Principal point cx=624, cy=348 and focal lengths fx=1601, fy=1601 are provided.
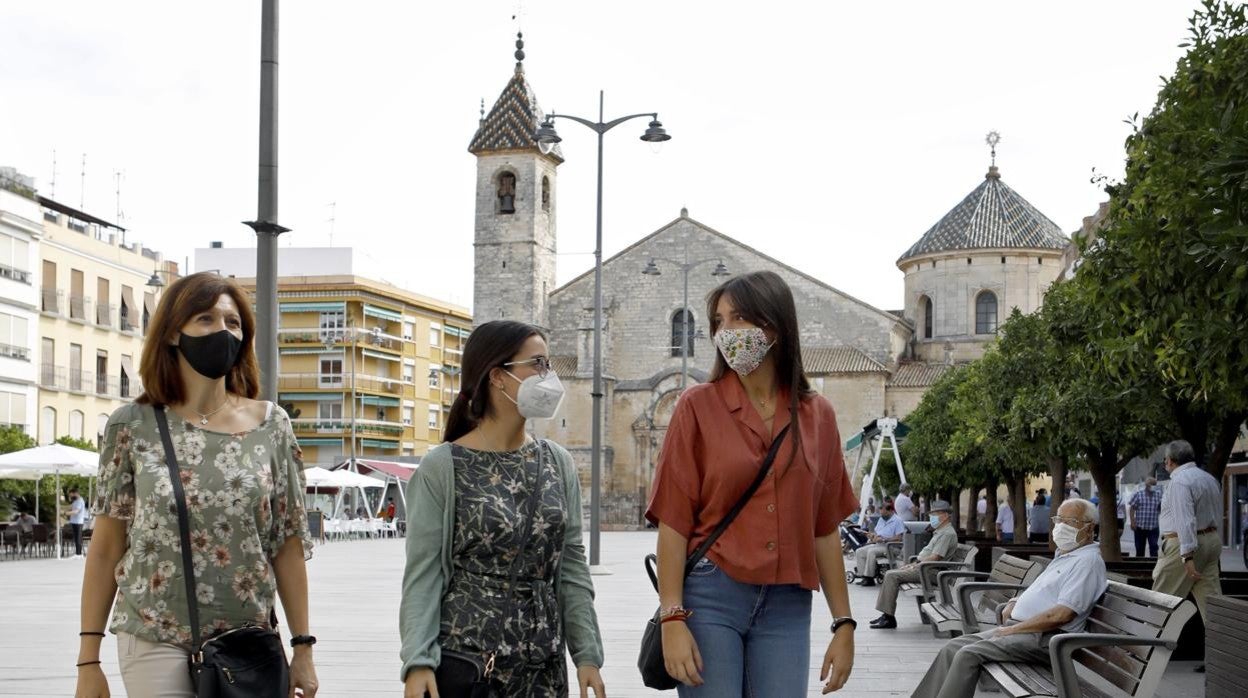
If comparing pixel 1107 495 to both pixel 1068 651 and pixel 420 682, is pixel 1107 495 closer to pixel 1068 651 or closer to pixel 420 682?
pixel 1068 651

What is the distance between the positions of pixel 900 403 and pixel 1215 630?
60178 mm

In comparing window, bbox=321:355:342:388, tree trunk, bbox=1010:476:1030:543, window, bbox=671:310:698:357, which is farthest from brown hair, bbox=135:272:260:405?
window, bbox=321:355:342:388

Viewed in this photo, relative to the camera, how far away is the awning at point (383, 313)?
3469 inches

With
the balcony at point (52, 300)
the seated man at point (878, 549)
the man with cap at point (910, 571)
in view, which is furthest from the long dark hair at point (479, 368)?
the balcony at point (52, 300)

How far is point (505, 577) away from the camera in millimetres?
4250

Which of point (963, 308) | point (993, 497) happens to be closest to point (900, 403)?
point (963, 308)

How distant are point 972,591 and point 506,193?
5673 centimetres

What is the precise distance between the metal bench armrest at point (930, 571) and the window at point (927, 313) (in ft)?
198

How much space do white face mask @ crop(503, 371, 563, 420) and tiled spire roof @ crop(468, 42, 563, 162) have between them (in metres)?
60.7

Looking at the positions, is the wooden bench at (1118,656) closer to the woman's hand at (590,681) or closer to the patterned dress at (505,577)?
the woman's hand at (590,681)

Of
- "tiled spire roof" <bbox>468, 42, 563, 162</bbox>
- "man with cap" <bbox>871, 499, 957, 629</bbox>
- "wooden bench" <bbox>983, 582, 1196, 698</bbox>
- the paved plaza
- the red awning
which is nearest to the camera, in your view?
"wooden bench" <bbox>983, 582, 1196, 698</bbox>

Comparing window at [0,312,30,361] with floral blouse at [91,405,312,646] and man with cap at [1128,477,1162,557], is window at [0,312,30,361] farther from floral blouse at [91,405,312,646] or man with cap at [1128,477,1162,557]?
floral blouse at [91,405,312,646]

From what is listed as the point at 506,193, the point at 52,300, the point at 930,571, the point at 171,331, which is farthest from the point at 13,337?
the point at 171,331

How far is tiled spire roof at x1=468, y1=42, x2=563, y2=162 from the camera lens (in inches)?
2566
